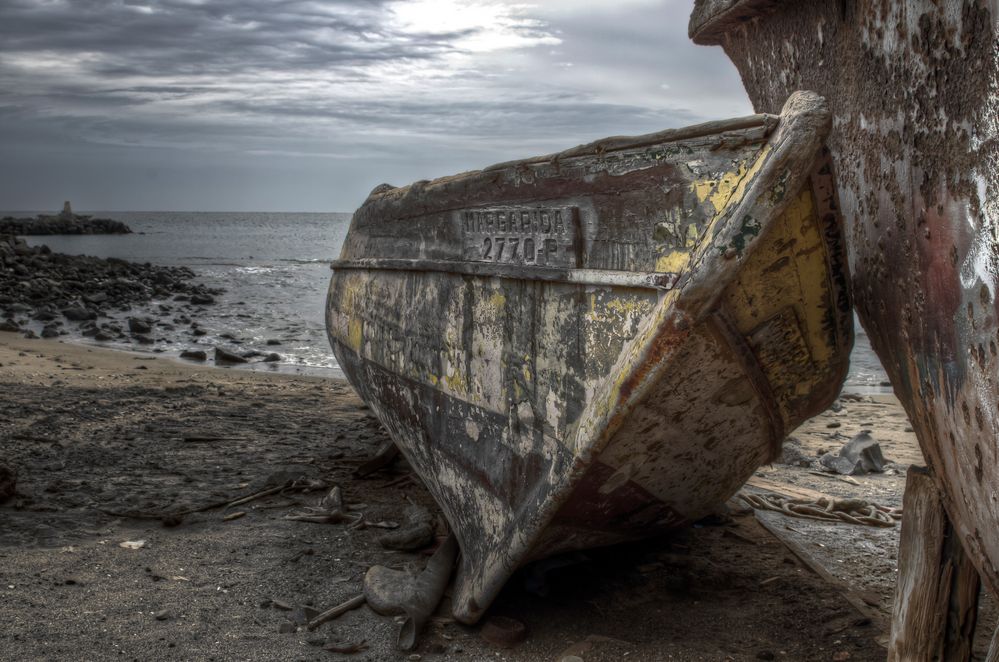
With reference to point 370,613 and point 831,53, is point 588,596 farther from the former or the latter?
point 831,53

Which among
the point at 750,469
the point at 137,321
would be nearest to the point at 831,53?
the point at 750,469

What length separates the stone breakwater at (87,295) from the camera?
14703 millimetres

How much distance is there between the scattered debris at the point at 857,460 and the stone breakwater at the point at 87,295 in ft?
35.7

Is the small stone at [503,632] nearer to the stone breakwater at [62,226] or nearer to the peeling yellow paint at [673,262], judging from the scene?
the peeling yellow paint at [673,262]

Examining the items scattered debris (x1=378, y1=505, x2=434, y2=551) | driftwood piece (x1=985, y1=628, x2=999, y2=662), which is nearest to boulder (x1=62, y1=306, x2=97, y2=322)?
scattered debris (x1=378, y1=505, x2=434, y2=551)

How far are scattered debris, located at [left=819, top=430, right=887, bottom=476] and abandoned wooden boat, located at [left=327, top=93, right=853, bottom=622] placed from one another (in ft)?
11.9

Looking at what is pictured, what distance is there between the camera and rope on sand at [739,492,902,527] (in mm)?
5309

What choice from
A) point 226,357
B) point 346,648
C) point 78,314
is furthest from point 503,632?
point 78,314

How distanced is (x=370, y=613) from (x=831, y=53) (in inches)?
122

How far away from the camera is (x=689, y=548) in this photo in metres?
4.55

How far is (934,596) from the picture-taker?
304 cm

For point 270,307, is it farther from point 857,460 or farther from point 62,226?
point 62,226

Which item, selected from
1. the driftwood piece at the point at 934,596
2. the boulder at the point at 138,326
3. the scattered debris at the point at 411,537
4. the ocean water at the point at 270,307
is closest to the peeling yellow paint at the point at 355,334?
the scattered debris at the point at 411,537

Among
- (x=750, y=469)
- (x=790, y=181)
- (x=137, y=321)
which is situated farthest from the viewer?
(x=137, y=321)
